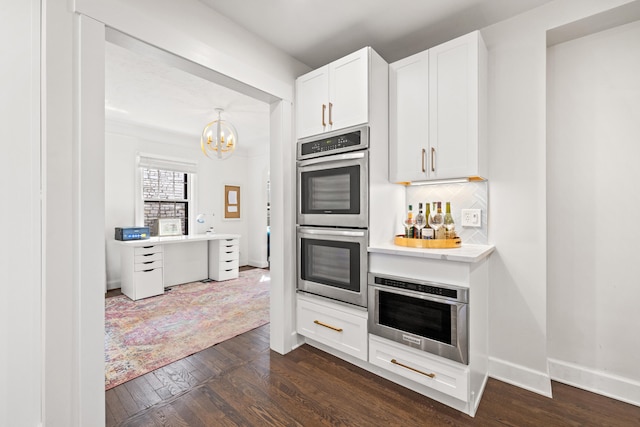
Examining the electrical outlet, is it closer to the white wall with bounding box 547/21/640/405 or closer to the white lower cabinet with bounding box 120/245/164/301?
the white wall with bounding box 547/21/640/405

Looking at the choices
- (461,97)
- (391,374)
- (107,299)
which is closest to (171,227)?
(107,299)

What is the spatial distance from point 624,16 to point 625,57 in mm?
247

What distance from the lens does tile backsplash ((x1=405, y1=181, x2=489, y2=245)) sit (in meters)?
2.22

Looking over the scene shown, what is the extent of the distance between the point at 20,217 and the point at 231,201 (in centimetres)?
482

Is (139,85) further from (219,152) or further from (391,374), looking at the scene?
(391,374)

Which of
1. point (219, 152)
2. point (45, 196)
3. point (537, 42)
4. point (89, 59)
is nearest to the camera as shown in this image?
point (45, 196)

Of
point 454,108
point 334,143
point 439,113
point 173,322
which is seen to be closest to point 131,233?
point 173,322

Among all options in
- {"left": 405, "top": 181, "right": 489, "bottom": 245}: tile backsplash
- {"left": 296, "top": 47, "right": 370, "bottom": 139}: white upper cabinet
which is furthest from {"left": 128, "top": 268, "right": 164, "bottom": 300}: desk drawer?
{"left": 405, "top": 181, "right": 489, "bottom": 245}: tile backsplash

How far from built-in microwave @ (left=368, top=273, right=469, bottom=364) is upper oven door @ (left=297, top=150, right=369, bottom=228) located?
499 millimetres

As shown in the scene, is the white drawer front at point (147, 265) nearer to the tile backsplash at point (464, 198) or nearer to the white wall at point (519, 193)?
the tile backsplash at point (464, 198)

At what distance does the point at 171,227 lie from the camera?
5141mm

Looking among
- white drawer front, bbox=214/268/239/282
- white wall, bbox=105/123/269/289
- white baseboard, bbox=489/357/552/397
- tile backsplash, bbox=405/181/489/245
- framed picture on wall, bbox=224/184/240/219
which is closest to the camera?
white baseboard, bbox=489/357/552/397

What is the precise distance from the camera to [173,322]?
127 inches

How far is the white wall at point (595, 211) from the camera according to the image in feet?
6.16
